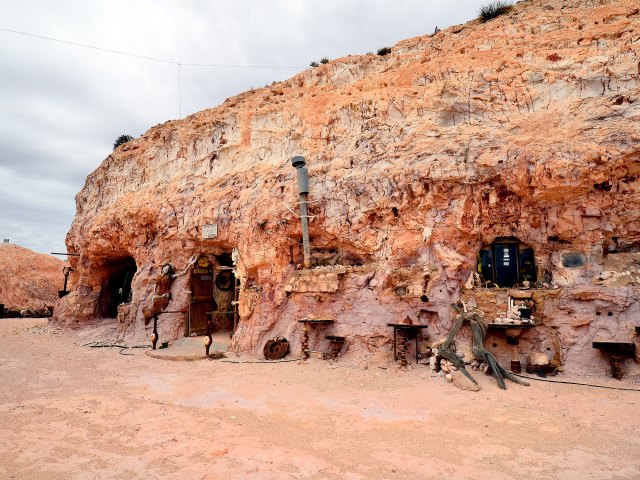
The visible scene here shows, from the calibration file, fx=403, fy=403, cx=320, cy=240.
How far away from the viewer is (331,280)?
453 inches

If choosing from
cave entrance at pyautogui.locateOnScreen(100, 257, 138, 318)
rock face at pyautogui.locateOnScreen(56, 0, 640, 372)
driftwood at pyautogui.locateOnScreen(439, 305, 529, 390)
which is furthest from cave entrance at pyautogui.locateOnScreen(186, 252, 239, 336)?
driftwood at pyautogui.locateOnScreen(439, 305, 529, 390)

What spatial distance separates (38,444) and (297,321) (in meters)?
7.10

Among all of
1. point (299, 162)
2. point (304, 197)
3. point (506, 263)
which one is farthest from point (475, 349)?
point (299, 162)

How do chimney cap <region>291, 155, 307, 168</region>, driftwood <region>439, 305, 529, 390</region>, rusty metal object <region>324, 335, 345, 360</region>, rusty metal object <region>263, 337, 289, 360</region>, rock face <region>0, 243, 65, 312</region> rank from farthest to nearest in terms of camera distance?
1. rock face <region>0, 243, 65, 312</region>
2. chimney cap <region>291, 155, 307, 168</region>
3. rusty metal object <region>263, 337, 289, 360</region>
4. rusty metal object <region>324, 335, 345, 360</region>
5. driftwood <region>439, 305, 529, 390</region>

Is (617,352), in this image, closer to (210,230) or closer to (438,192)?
(438,192)

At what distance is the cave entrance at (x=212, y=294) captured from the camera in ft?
51.6

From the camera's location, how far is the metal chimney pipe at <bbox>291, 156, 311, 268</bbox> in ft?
40.3

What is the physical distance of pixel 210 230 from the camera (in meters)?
14.8

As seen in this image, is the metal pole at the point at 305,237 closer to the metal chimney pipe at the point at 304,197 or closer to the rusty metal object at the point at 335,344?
the metal chimney pipe at the point at 304,197

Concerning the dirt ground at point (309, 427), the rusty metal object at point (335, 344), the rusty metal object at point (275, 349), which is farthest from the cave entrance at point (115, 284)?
the rusty metal object at point (335, 344)

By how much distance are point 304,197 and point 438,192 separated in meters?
4.07

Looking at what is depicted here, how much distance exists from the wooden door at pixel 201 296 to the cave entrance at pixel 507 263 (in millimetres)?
10309

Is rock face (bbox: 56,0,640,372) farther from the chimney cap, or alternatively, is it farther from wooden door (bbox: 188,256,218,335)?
the chimney cap

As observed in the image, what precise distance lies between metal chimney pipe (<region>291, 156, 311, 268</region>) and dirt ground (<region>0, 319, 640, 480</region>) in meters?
3.61
